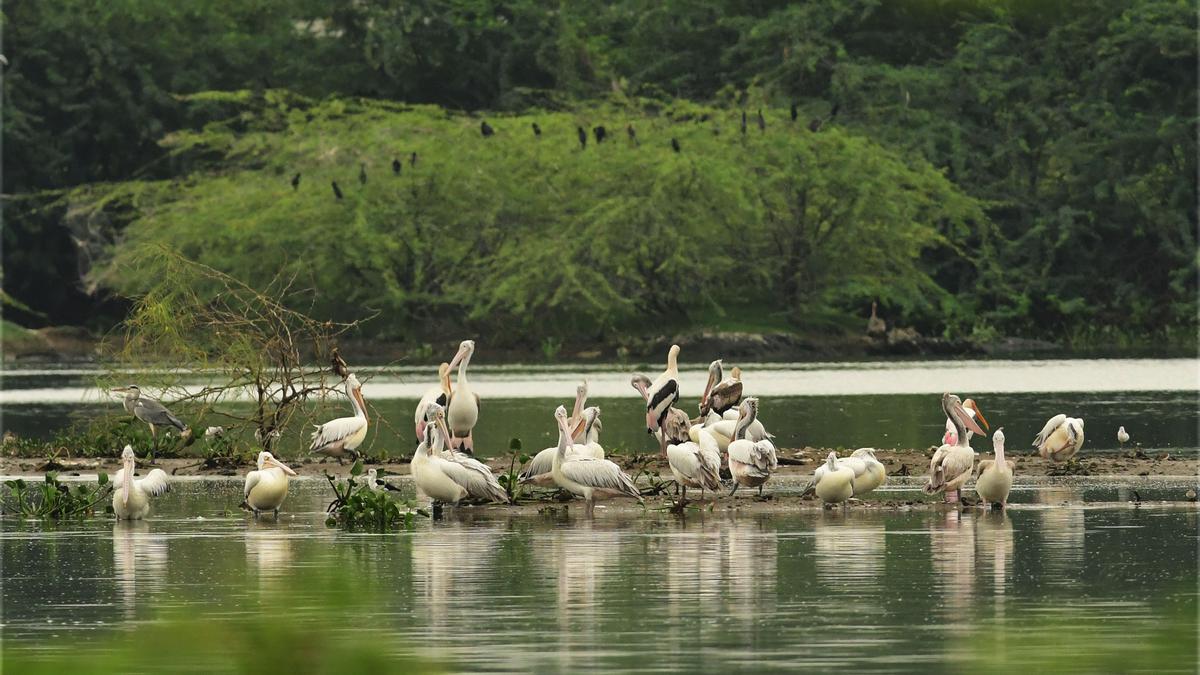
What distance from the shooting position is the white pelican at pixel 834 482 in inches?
704

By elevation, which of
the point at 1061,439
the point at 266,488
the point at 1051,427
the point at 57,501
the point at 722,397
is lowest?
the point at 57,501

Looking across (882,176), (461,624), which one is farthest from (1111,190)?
(461,624)

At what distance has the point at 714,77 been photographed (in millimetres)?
66500

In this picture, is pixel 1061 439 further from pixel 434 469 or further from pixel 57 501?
pixel 57 501

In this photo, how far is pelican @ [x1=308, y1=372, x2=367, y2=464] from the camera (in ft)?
70.8

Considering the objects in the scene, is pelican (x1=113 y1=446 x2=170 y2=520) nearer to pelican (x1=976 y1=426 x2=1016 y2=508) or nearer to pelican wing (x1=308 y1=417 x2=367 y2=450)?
pelican wing (x1=308 y1=417 x2=367 y2=450)

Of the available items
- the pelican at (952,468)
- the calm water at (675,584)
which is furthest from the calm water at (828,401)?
the calm water at (675,584)

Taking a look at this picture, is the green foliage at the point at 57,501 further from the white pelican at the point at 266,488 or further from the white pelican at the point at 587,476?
the white pelican at the point at 587,476

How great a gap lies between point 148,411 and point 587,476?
7.41m

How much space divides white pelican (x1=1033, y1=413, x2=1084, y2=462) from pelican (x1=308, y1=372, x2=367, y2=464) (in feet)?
20.5

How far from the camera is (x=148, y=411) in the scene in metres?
23.8

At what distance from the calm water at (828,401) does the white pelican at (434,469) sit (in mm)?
4144

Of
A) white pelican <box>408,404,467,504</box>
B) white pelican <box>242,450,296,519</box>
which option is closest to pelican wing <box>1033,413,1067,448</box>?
white pelican <box>408,404,467,504</box>

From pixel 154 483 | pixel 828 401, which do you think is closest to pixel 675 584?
pixel 154 483
